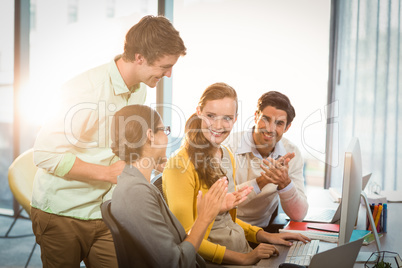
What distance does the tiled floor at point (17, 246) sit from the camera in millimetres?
2691

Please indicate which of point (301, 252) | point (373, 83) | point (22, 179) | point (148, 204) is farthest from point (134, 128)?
point (373, 83)

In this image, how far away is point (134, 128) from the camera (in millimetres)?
1306

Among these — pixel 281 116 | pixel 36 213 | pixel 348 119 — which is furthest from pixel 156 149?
pixel 348 119

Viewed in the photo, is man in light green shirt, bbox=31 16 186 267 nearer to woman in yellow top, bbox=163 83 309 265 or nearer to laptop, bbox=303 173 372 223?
woman in yellow top, bbox=163 83 309 265

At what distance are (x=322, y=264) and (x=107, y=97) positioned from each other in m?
1.02

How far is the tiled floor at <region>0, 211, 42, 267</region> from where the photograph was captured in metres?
2.69

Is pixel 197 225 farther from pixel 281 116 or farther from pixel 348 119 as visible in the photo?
pixel 348 119

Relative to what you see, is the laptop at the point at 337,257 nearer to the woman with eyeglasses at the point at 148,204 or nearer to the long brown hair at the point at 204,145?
the woman with eyeglasses at the point at 148,204

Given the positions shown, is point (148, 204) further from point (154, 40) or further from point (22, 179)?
point (22, 179)

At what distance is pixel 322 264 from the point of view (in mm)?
972

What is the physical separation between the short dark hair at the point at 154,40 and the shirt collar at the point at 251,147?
71 cm

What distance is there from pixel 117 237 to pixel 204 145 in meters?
0.60

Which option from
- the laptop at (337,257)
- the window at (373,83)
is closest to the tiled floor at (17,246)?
the laptop at (337,257)

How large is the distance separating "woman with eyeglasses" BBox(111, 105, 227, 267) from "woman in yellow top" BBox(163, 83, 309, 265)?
10 cm
